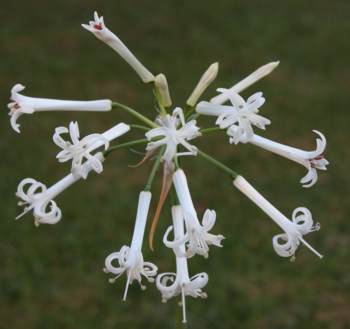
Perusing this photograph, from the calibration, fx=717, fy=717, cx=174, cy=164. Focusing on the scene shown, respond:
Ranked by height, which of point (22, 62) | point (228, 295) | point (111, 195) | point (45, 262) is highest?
point (22, 62)

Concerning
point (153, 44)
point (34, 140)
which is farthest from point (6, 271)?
point (153, 44)

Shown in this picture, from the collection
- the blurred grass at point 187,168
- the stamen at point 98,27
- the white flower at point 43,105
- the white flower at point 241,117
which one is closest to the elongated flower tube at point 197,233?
A: the white flower at point 241,117

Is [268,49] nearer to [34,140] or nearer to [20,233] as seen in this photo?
[34,140]

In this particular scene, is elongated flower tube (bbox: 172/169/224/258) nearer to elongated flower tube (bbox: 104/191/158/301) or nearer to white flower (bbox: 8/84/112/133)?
elongated flower tube (bbox: 104/191/158/301)

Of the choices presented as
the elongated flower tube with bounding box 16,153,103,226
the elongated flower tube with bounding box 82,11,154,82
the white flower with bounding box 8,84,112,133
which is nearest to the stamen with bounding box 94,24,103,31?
the elongated flower tube with bounding box 82,11,154,82

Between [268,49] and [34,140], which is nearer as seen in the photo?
[34,140]

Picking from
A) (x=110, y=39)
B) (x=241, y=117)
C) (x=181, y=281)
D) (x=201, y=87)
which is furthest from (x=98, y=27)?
(x=181, y=281)
